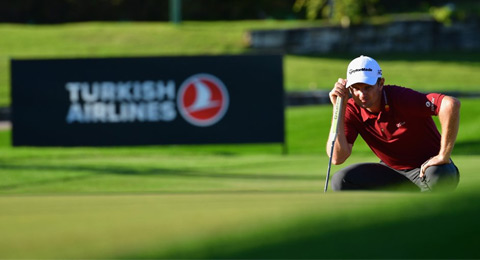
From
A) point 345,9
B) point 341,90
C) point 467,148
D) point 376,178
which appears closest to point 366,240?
point 341,90

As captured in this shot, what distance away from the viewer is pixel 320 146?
16.0m

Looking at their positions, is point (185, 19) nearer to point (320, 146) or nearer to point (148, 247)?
point (320, 146)

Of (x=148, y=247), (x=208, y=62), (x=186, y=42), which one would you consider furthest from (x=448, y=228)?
(x=186, y=42)

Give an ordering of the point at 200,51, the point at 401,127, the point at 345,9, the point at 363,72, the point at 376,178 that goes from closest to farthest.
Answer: the point at 363,72
the point at 401,127
the point at 376,178
the point at 200,51
the point at 345,9

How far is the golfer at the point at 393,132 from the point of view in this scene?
20.2 feet

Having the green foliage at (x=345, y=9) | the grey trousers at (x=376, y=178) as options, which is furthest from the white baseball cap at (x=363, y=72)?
the green foliage at (x=345, y=9)

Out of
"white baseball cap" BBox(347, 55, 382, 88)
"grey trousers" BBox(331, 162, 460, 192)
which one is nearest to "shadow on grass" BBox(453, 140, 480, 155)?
"grey trousers" BBox(331, 162, 460, 192)

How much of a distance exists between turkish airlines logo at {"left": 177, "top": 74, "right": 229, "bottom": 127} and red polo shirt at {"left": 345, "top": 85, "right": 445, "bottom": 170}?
7.88 meters

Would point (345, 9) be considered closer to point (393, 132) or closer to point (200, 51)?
point (200, 51)

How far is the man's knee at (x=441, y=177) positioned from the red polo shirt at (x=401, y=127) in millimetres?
312

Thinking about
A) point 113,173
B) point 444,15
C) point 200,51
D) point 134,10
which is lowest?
A: point 113,173

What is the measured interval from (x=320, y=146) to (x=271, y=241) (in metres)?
13.2

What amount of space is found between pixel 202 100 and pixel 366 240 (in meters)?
11.8

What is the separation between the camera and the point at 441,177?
6.22 m
